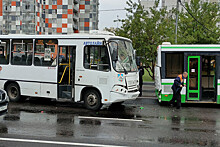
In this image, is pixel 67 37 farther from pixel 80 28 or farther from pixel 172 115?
pixel 80 28

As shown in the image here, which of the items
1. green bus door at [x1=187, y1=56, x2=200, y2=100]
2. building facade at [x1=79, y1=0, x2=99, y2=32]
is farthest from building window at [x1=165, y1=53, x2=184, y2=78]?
building facade at [x1=79, y1=0, x2=99, y2=32]

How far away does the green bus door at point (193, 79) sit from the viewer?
1291 cm

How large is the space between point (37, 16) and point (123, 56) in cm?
5539

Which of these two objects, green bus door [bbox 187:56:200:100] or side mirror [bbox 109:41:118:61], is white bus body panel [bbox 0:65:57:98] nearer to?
side mirror [bbox 109:41:118:61]

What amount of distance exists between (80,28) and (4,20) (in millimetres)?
17209

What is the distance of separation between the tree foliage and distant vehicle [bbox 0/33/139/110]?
15.0 meters

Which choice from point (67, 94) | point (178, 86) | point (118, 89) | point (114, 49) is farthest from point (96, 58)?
point (178, 86)

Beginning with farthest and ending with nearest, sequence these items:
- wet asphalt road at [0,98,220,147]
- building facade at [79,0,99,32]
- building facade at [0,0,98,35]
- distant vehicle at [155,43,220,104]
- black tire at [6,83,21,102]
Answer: building facade at [79,0,99,32] < building facade at [0,0,98,35] < black tire at [6,83,21,102] < distant vehicle at [155,43,220,104] < wet asphalt road at [0,98,220,147]

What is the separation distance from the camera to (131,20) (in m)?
28.0

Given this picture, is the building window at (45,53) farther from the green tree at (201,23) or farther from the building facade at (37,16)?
the building facade at (37,16)

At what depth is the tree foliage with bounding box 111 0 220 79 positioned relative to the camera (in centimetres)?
2670

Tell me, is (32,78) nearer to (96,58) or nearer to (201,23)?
(96,58)

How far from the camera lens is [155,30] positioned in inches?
1066

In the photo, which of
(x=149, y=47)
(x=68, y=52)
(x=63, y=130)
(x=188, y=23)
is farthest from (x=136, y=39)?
(x=63, y=130)
